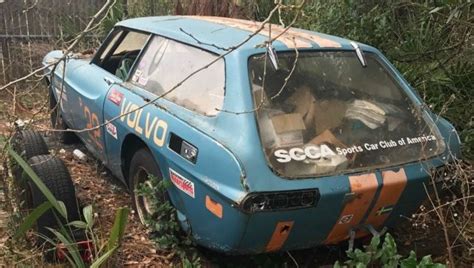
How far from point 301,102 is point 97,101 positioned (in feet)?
6.08

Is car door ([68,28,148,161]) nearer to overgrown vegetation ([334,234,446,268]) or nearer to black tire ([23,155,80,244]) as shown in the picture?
black tire ([23,155,80,244])

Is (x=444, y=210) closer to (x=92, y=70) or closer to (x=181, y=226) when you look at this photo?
(x=181, y=226)

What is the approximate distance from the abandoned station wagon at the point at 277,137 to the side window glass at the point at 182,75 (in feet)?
0.03

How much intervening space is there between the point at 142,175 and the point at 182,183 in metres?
0.77

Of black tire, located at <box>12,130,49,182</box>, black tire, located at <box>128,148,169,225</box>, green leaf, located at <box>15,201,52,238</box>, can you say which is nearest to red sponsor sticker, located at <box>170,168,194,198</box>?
black tire, located at <box>128,148,169,225</box>

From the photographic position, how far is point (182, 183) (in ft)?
10.6

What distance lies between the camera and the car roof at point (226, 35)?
3.41m

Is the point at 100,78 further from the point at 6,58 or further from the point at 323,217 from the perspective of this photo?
the point at 6,58

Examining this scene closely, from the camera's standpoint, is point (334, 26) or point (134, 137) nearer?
point (134, 137)

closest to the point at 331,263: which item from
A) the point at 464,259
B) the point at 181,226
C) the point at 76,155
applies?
the point at 464,259

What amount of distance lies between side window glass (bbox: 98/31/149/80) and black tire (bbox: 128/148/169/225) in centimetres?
105

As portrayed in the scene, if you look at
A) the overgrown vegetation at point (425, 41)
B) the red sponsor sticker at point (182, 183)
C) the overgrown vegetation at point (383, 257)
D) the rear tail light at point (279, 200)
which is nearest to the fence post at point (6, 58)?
the overgrown vegetation at point (425, 41)

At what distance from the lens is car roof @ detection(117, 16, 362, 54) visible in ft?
11.2

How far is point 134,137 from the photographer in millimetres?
3846
